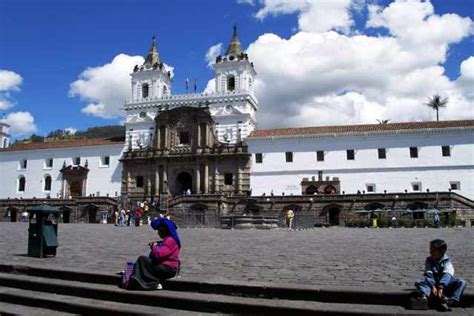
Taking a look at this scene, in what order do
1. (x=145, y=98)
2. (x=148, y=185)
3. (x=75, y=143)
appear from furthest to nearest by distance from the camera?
(x=75, y=143) < (x=145, y=98) < (x=148, y=185)

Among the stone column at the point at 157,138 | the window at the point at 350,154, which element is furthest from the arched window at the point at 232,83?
the window at the point at 350,154

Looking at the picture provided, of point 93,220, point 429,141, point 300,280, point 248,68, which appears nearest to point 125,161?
point 93,220

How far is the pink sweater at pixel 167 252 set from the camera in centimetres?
754

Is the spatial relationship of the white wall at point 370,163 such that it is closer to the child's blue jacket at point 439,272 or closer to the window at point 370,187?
the window at point 370,187

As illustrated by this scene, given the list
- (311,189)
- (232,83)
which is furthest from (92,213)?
(311,189)

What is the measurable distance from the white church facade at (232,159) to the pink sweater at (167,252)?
33.0 metres

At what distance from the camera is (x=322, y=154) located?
43969 mm

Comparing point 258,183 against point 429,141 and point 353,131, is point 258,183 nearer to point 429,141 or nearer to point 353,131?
point 353,131

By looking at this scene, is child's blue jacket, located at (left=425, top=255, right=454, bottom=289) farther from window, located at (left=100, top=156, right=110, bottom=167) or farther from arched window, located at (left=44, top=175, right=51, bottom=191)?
arched window, located at (left=44, top=175, right=51, bottom=191)

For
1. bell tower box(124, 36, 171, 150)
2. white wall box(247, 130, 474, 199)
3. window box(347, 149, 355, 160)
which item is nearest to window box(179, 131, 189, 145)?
bell tower box(124, 36, 171, 150)

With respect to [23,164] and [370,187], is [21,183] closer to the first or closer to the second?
[23,164]

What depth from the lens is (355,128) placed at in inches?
1729

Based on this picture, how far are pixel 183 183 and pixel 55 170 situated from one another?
15.2m

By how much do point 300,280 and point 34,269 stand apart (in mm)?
5141
